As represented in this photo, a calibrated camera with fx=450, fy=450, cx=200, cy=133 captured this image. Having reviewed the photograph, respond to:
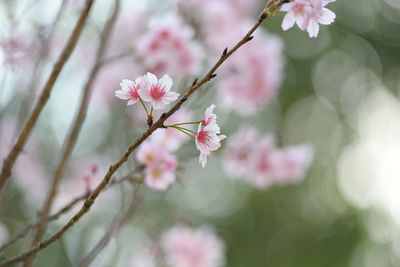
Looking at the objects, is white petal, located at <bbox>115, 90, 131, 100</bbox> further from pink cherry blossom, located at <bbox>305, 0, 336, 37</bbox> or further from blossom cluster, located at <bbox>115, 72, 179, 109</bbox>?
pink cherry blossom, located at <bbox>305, 0, 336, 37</bbox>

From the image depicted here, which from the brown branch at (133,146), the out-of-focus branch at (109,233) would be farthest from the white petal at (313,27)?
the out-of-focus branch at (109,233)

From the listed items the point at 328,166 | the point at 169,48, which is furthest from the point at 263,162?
the point at 328,166

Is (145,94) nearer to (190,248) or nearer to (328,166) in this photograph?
(190,248)

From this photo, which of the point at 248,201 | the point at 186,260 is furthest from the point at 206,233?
the point at 248,201

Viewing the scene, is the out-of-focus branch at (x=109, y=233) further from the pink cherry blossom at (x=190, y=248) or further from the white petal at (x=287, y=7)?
the pink cherry blossom at (x=190, y=248)

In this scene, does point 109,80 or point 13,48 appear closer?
point 13,48

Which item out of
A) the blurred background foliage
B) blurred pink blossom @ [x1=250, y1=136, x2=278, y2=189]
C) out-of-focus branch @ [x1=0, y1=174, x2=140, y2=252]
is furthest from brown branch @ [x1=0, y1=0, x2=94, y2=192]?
the blurred background foliage
